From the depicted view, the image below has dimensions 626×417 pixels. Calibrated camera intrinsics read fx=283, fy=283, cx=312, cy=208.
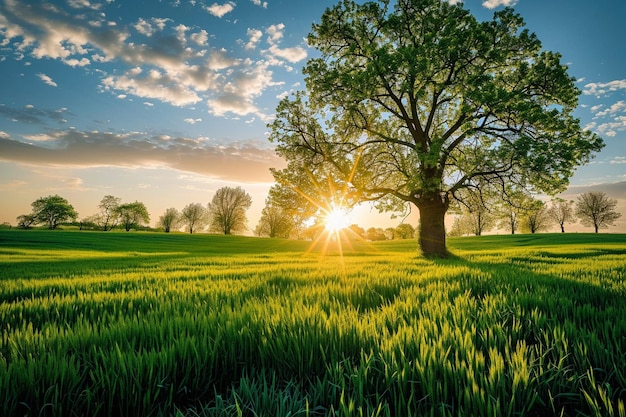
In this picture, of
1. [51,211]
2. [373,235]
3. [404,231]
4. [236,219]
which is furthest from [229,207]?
[51,211]

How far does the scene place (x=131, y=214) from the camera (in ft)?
362

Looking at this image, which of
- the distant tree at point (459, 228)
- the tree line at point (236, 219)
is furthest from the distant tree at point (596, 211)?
the distant tree at point (459, 228)

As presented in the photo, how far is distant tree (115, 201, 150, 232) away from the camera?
360 feet

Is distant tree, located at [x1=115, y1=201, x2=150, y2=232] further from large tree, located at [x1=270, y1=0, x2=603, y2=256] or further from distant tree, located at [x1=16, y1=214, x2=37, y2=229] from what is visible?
large tree, located at [x1=270, y1=0, x2=603, y2=256]

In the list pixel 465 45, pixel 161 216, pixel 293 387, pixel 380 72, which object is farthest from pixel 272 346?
pixel 161 216

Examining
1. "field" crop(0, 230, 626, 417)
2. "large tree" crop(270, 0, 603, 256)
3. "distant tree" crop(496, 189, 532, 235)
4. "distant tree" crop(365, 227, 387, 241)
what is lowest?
"distant tree" crop(365, 227, 387, 241)

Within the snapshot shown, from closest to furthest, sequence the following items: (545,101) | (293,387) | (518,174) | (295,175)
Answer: (293,387)
(518,174)
(545,101)
(295,175)

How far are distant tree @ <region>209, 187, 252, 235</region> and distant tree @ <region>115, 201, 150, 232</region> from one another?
40881 millimetres

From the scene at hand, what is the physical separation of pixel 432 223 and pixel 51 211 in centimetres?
13189

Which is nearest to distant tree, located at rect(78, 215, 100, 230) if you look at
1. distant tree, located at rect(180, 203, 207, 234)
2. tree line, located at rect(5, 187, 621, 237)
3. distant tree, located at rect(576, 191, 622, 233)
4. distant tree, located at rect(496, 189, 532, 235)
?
tree line, located at rect(5, 187, 621, 237)

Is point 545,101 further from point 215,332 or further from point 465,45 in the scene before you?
point 215,332

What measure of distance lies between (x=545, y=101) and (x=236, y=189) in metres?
81.8

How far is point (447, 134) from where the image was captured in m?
16.3

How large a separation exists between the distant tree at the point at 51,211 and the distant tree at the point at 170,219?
99.7ft
